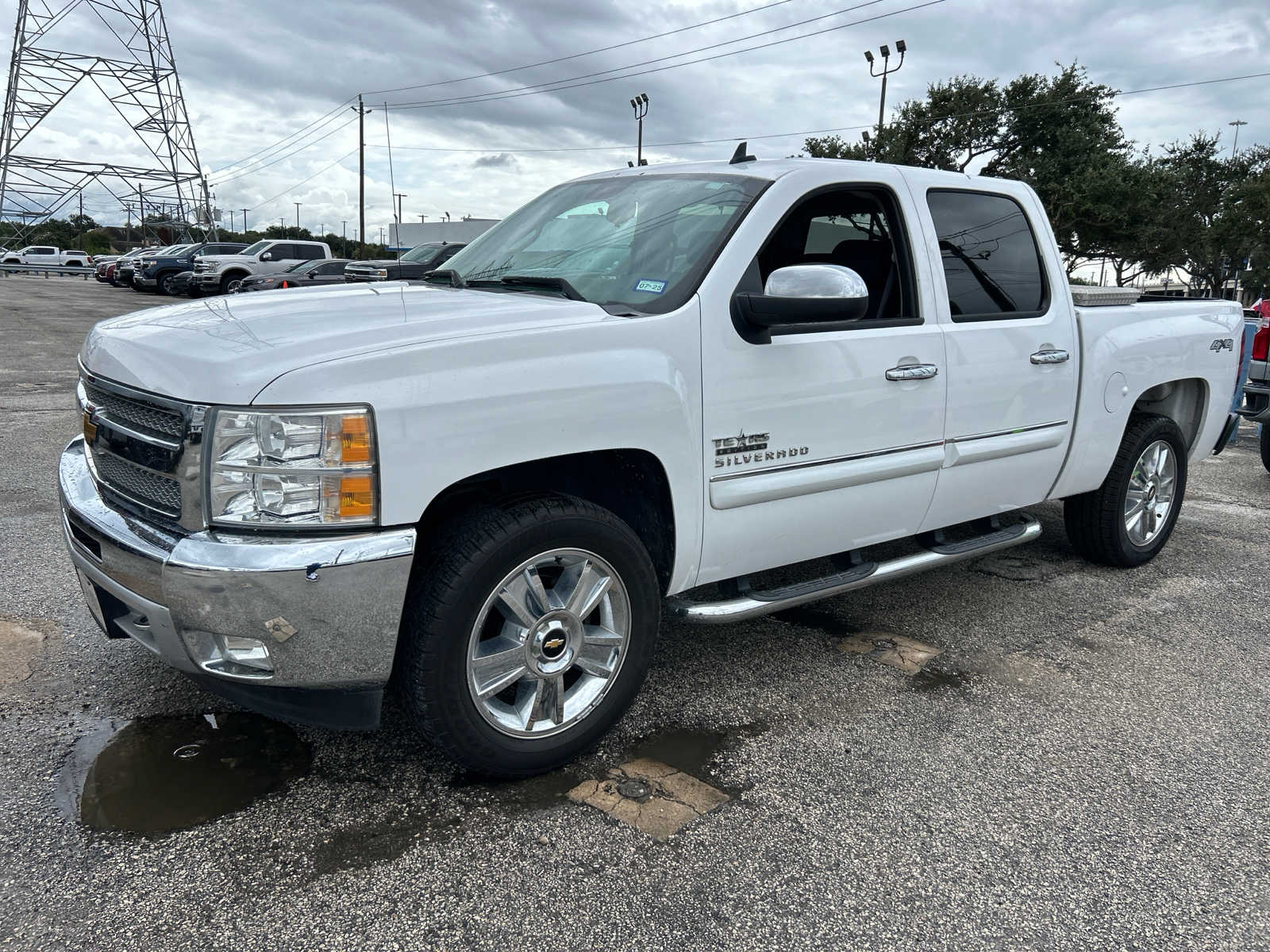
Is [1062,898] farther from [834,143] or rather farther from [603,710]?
[834,143]

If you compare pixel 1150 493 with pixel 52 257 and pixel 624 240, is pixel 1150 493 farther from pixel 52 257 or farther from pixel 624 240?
pixel 52 257

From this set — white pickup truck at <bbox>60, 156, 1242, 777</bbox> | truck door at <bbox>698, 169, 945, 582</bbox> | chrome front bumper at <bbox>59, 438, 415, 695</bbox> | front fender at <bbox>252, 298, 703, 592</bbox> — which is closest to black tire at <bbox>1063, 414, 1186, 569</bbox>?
white pickup truck at <bbox>60, 156, 1242, 777</bbox>

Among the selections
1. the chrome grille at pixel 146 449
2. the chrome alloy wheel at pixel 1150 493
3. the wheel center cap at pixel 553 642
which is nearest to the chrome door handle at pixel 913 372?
the wheel center cap at pixel 553 642

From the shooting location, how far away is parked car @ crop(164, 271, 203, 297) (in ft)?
95.0

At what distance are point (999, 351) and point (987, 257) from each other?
1.53 ft

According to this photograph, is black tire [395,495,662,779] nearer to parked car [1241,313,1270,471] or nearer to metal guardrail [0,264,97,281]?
parked car [1241,313,1270,471]

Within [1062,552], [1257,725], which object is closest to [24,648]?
[1257,725]

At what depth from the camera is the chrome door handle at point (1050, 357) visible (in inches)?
159

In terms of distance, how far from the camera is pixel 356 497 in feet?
7.67

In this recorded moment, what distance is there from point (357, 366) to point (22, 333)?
17027mm

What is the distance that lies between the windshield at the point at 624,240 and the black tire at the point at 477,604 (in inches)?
29.0

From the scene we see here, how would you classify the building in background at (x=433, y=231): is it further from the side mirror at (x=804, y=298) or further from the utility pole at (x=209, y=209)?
the side mirror at (x=804, y=298)

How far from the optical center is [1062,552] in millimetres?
5348

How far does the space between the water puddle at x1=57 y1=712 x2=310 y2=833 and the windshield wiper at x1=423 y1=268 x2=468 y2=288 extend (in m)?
1.73
